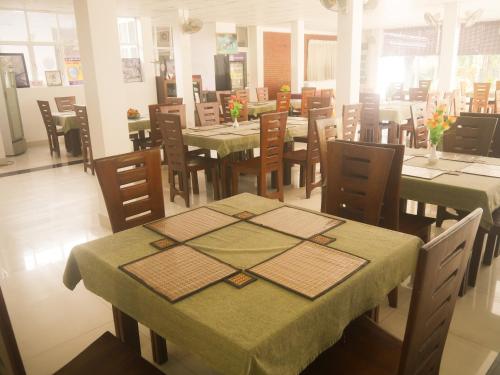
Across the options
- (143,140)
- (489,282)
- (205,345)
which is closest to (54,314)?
(205,345)

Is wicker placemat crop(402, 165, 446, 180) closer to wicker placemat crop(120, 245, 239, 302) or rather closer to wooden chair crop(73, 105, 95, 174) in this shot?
wicker placemat crop(120, 245, 239, 302)

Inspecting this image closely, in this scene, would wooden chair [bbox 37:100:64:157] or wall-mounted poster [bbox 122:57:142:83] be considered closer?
wooden chair [bbox 37:100:64:157]

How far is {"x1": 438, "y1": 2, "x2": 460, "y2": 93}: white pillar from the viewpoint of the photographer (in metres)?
8.74

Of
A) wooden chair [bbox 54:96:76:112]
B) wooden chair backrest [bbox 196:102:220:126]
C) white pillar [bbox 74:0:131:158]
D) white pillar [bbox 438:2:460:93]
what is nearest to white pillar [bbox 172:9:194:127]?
wooden chair [bbox 54:96:76:112]

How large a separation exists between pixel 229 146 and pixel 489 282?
2.50 m

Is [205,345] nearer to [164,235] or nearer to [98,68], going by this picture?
[164,235]

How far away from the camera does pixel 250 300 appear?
1.27 metres

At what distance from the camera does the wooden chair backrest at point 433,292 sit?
1.01 meters

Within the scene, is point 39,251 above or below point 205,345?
below

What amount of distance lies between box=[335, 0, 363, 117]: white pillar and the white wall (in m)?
5.75

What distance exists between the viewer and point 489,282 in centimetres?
276

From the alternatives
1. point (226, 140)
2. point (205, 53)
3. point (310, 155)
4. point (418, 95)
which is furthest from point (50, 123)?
point (418, 95)

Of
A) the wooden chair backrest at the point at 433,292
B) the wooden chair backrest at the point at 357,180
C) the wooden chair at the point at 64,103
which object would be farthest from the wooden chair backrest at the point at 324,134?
the wooden chair at the point at 64,103

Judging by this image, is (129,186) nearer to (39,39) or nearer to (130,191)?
(130,191)
